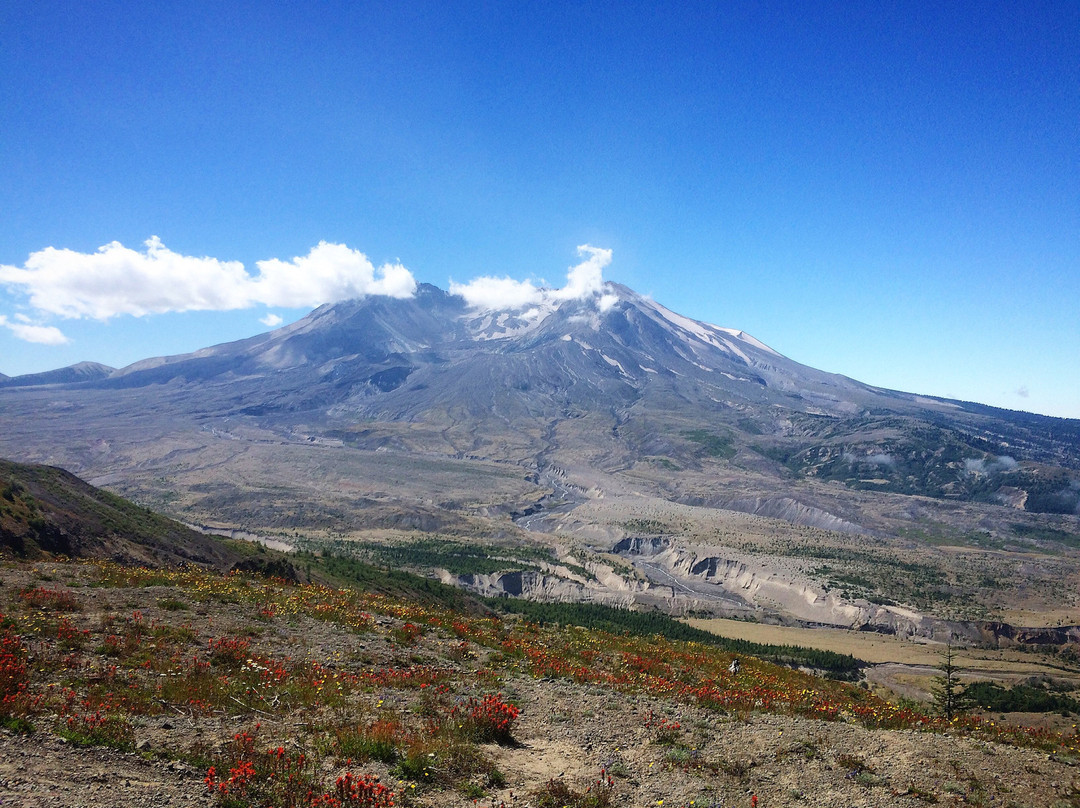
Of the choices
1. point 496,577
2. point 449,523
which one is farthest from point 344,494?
point 496,577

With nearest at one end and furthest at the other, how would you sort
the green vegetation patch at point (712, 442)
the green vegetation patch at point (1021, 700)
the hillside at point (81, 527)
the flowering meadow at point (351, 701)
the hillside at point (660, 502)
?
1. the flowering meadow at point (351, 701)
2. the hillside at point (81, 527)
3. the green vegetation patch at point (1021, 700)
4. the hillside at point (660, 502)
5. the green vegetation patch at point (712, 442)

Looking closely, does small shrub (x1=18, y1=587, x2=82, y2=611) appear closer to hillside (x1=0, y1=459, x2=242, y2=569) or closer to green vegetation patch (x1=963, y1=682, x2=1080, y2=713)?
hillside (x1=0, y1=459, x2=242, y2=569)

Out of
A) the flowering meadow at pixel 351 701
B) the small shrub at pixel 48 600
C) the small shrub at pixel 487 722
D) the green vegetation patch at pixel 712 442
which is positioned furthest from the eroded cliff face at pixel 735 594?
the green vegetation patch at pixel 712 442

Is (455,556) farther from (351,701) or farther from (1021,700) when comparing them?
(351,701)

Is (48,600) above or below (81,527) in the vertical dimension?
above

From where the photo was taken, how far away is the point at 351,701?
837 centimetres

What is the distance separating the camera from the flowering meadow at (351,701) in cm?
601

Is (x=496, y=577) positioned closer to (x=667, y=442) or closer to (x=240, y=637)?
(x=240, y=637)

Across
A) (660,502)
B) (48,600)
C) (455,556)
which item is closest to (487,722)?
(48,600)

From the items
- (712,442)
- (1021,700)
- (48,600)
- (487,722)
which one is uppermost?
(48,600)

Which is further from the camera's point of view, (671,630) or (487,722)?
(671,630)

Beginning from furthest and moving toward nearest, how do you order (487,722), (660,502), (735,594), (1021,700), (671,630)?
(660,502), (735,594), (671,630), (1021,700), (487,722)

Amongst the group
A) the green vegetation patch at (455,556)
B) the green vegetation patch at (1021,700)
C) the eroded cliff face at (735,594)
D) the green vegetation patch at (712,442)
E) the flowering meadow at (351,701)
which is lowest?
the eroded cliff face at (735,594)

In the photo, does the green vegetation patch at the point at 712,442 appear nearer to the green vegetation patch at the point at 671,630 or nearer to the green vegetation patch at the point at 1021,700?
the green vegetation patch at the point at 671,630
